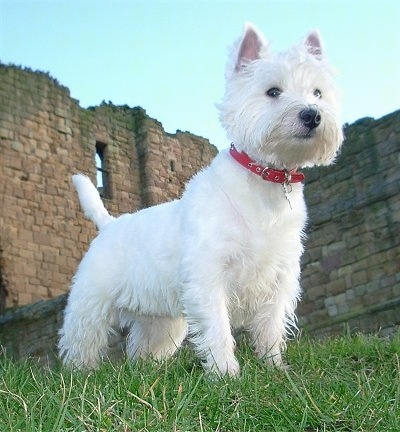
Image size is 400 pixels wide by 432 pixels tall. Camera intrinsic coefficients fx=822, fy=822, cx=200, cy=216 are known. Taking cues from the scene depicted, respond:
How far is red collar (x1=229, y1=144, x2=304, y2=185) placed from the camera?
4125 mm

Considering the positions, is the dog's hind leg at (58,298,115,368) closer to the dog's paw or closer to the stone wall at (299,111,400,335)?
the dog's paw

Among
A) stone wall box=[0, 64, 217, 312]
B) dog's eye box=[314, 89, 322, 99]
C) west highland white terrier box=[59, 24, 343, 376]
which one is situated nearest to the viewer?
west highland white terrier box=[59, 24, 343, 376]

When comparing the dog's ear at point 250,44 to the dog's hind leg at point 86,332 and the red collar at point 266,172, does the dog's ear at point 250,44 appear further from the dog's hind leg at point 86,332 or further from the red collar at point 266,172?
the dog's hind leg at point 86,332

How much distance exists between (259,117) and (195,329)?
1095 millimetres

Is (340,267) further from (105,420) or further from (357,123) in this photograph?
(105,420)

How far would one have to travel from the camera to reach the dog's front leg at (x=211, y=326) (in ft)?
13.1

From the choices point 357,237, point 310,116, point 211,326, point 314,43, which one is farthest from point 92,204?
point 357,237

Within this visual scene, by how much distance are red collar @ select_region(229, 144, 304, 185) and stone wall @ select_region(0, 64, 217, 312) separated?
13336 mm

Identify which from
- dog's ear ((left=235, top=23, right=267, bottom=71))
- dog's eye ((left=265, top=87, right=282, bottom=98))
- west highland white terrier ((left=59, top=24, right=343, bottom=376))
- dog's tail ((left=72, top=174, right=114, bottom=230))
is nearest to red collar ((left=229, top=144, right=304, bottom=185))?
west highland white terrier ((left=59, top=24, right=343, bottom=376))

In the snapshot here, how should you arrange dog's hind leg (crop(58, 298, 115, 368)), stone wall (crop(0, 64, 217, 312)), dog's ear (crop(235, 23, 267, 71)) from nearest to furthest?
dog's ear (crop(235, 23, 267, 71)) → dog's hind leg (crop(58, 298, 115, 368)) → stone wall (crop(0, 64, 217, 312))

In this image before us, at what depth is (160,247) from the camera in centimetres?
447

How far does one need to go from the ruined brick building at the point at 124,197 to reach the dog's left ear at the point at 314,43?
6530mm

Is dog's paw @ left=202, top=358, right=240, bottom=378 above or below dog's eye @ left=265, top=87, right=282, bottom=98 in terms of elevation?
below

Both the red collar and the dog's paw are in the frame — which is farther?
the red collar
